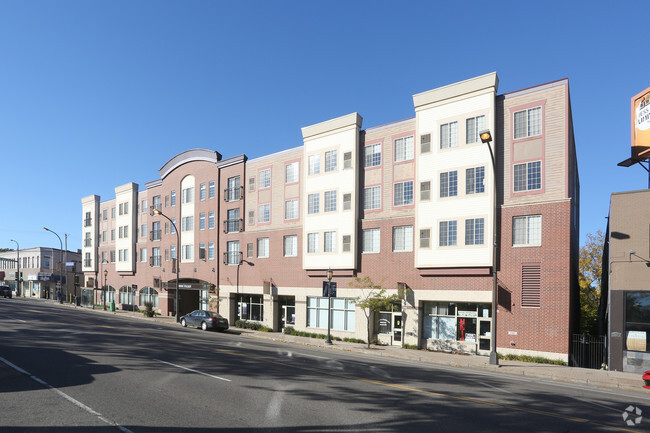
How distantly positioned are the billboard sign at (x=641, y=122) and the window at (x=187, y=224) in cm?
3821

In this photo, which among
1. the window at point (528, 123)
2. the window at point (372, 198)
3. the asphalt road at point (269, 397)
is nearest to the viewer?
the asphalt road at point (269, 397)

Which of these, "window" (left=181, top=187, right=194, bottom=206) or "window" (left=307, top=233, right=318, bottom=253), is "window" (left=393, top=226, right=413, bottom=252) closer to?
"window" (left=307, top=233, right=318, bottom=253)

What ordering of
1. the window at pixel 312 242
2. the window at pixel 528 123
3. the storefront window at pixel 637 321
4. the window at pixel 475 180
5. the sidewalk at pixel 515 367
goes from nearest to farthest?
the sidewalk at pixel 515 367 < the storefront window at pixel 637 321 < the window at pixel 528 123 < the window at pixel 475 180 < the window at pixel 312 242

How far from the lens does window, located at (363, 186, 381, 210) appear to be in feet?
105

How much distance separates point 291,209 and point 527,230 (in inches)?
724

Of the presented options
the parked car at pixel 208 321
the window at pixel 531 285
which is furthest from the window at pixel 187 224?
the window at pixel 531 285

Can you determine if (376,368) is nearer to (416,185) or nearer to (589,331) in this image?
(416,185)

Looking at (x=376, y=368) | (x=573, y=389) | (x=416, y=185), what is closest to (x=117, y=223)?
(x=416, y=185)

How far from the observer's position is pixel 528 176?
25469mm

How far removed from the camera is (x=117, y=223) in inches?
2480

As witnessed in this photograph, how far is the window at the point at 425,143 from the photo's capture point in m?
29.3

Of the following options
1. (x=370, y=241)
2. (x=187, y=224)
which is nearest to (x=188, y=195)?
(x=187, y=224)

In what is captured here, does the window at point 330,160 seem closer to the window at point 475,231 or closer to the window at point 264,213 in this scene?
the window at point 264,213

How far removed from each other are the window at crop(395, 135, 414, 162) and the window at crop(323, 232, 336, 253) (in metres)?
7.28
